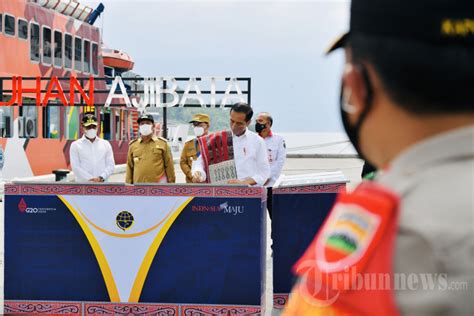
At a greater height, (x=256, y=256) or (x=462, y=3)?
(x=462, y=3)

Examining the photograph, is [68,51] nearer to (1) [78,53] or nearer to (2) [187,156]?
(1) [78,53]

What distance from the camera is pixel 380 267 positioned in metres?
0.98

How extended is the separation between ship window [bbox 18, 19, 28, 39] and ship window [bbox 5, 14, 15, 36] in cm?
42

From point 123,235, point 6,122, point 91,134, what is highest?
point 6,122

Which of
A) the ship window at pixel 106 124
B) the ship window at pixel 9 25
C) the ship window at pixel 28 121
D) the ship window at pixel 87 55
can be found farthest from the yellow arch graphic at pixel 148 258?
the ship window at pixel 106 124

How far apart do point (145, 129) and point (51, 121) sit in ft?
56.1

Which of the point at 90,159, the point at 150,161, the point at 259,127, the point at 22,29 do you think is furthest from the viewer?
the point at 22,29

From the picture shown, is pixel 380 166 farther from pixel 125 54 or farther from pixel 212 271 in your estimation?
pixel 125 54

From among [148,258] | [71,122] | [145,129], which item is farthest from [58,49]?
[148,258]

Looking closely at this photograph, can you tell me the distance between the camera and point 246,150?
7285 mm

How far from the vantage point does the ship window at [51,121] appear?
84.8 feet

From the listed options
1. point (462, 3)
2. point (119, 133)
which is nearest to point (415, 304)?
point (462, 3)

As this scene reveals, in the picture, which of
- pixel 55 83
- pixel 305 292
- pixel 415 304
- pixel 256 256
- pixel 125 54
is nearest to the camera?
pixel 415 304

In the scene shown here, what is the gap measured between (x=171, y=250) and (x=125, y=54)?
32510 mm
